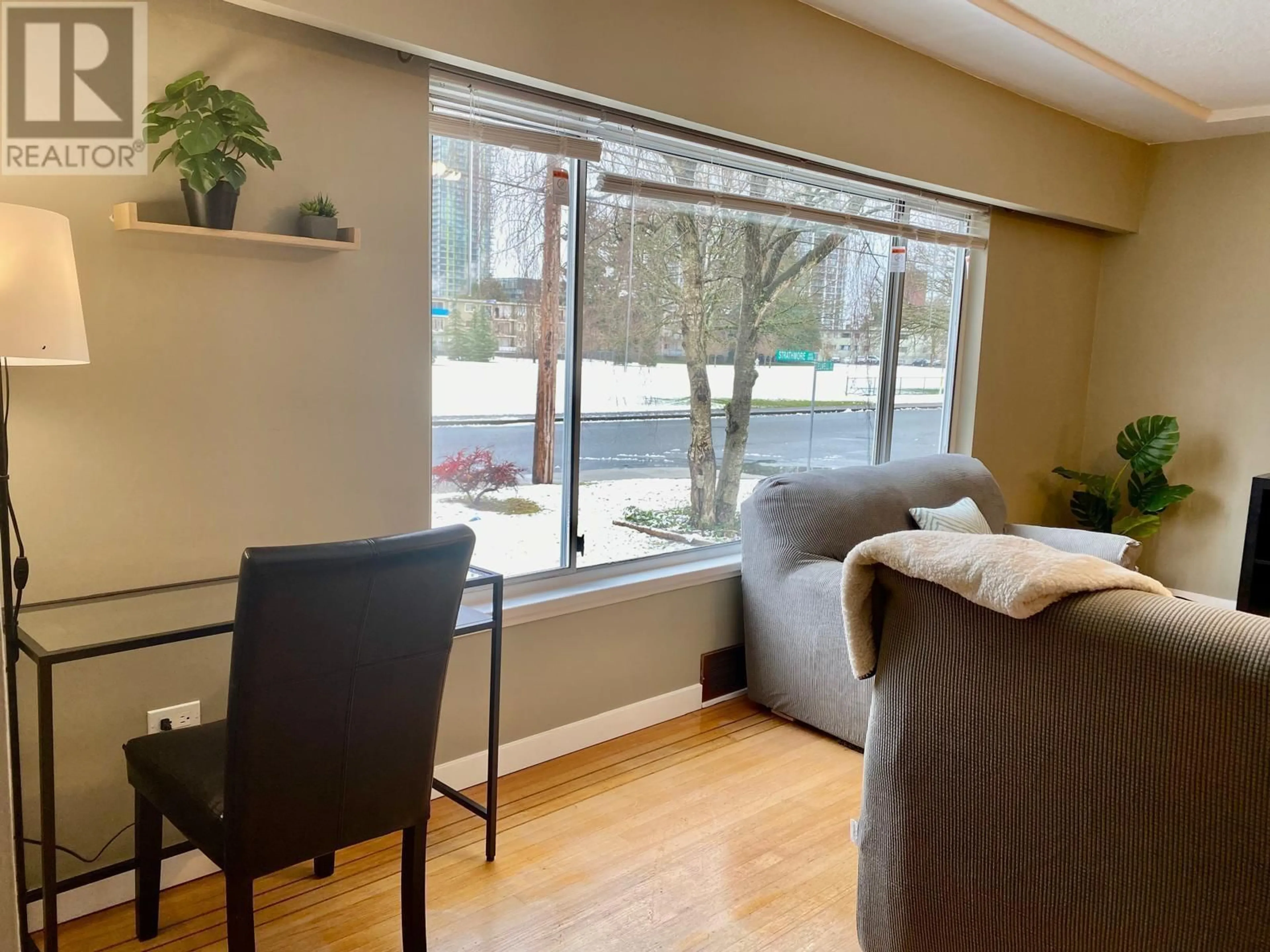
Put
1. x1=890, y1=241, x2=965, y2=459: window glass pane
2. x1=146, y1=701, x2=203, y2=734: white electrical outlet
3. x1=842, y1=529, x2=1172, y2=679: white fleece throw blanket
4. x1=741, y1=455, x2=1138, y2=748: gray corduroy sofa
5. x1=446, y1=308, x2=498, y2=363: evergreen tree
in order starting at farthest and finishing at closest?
x1=890, y1=241, x2=965, y2=459: window glass pane → x1=741, y1=455, x2=1138, y2=748: gray corduroy sofa → x1=446, y1=308, x2=498, y2=363: evergreen tree → x1=146, y1=701, x2=203, y2=734: white electrical outlet → x1=842, y1=529, x2=1172, y2=679: white fleece throw blanket

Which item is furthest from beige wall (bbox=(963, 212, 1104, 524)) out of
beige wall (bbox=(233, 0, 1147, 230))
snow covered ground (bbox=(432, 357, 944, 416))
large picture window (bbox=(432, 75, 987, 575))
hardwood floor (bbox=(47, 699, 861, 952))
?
hardwood floor (bbox=(47, 699, 861, 952))

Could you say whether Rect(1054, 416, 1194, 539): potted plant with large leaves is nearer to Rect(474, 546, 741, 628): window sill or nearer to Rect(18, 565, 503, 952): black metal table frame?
Rect(474, 546, 741, 628): window sill

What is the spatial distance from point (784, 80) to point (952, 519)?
5.40 feet

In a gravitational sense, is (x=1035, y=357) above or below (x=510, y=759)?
above

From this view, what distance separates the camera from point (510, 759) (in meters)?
2.68

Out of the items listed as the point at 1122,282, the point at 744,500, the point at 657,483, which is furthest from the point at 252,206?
the point at 1122,282

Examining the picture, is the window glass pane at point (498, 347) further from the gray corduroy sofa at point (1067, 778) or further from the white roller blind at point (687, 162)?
the gray corduroy sofa at point (1067, 778)

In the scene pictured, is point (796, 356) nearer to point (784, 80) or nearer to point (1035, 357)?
point (784, 80)

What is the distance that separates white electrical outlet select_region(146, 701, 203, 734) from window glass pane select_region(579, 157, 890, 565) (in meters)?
1.24

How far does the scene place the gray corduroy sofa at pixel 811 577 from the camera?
2885 mm

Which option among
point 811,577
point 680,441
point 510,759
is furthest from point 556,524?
point 811,577

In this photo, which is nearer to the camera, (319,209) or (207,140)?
(207,140)

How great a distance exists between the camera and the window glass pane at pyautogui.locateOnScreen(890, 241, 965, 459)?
4.05 m

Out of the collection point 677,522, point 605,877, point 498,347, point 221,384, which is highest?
point 498,347
